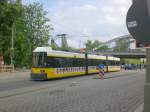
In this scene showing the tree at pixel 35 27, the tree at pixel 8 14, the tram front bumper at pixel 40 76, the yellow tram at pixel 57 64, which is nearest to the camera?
the tram front bumper at pixel 40 76

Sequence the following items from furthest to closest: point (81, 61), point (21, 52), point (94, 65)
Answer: point (21, 52), point (94, 65), point (81, 61)

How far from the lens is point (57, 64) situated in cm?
3747

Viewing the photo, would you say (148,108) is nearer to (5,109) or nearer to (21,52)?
(5,109)

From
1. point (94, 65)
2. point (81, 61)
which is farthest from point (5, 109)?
point (94, 65)

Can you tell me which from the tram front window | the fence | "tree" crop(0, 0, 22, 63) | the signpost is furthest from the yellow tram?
the signpost

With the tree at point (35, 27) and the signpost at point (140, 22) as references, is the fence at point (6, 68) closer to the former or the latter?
the tree at point (35, 27)

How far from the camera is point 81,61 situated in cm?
4700

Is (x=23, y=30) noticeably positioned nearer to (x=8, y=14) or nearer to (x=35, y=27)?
(x=35, y=27)

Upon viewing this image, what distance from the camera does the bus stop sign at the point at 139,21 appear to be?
5.61 meters

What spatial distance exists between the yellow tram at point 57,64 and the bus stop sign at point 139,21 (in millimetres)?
29437

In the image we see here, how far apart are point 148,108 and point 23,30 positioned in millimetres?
78474

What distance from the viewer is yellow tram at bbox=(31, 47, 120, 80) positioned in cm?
3538

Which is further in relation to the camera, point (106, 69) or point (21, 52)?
point (21, 52)

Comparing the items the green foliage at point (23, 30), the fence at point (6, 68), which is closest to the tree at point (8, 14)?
Answer: the green foliage at point (23, 30)
